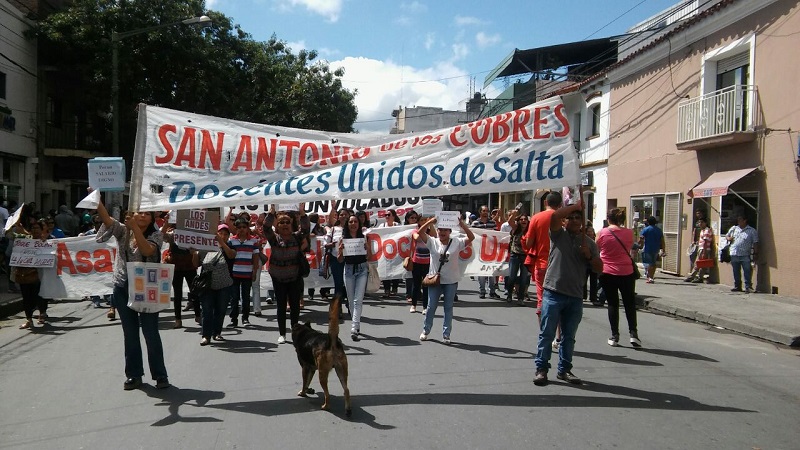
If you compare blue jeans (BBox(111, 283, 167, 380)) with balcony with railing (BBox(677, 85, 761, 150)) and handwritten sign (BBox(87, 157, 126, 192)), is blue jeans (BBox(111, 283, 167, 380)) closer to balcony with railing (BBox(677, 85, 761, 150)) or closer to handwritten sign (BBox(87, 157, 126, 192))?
handwritten sign (BBox(87, 157, 126, 192))

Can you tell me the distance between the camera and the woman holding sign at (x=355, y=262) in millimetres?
8781

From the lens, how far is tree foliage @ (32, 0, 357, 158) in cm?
2325

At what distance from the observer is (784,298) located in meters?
13.6

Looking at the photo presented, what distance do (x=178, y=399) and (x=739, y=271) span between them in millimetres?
13468

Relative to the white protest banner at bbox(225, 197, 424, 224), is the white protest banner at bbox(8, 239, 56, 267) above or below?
below

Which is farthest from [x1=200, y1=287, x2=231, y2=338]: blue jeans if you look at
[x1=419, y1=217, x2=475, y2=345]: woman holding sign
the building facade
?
the building facade

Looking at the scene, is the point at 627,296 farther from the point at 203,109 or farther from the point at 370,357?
the point at 203,109

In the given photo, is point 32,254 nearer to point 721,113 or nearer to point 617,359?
point 617,359

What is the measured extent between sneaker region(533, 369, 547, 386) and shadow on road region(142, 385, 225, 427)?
118 inches

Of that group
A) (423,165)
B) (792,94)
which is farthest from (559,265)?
(792,94)

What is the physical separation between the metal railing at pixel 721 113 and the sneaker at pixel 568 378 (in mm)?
11624

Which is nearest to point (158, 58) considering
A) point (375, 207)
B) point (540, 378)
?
point (375, 207)

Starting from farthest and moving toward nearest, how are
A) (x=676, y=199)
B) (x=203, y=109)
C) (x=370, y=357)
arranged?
(x=203, y=109) < (x=676, y=199) < (x=370, y=357)

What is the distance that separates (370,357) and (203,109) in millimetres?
20140
